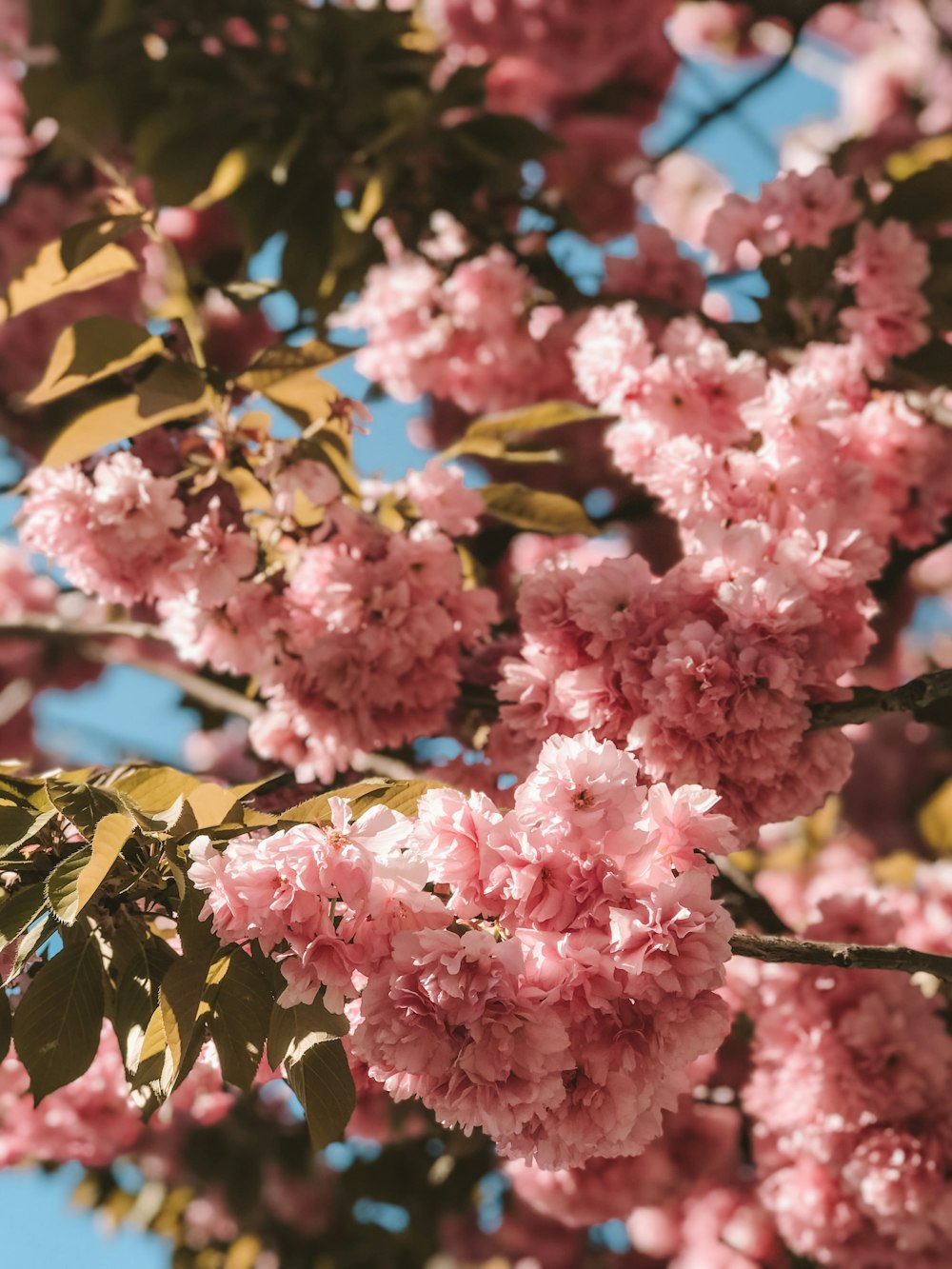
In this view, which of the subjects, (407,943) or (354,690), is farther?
(354,690)

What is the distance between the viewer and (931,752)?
4168mm

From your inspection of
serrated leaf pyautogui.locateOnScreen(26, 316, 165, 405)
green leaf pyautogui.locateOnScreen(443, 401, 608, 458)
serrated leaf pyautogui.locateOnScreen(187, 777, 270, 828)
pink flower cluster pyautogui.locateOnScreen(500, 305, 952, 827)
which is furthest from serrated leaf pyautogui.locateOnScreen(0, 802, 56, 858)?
green leaf pyautogui.locateOnScreen(443, 401, 608, 458)

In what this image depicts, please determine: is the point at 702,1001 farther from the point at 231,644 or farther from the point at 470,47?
the point at 470,47

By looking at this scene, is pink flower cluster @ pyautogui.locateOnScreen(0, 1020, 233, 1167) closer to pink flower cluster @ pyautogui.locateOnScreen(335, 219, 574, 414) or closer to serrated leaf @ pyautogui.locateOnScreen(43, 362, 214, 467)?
serrated leaf @ pyautogui.locateOnScreen(43, 362, 214, 467)

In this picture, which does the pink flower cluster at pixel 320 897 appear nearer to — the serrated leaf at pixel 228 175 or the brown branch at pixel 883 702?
the brown branch at pixel 883 702

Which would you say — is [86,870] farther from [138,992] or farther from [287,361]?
[287,361]

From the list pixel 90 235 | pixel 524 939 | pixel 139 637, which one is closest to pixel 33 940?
pixel 524 939

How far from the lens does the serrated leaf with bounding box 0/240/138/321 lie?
1572mm

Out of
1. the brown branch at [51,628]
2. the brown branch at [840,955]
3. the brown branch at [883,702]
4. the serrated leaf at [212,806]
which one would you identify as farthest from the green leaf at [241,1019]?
the brown branch at [51,628]

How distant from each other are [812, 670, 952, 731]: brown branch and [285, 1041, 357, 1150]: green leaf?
0.58 meters

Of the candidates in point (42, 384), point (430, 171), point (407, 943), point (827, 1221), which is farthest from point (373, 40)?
point (827, 1221)

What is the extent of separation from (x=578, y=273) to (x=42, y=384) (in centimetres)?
127

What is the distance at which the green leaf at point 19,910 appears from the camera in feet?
3.05

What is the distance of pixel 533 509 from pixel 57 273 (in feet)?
2.28
